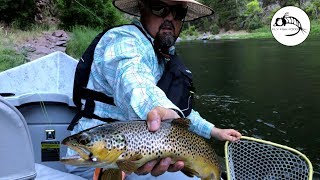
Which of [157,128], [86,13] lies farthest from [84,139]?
[86,13]

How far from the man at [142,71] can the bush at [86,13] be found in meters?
25.3

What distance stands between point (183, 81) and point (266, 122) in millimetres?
8786

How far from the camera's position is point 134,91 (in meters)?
2.30

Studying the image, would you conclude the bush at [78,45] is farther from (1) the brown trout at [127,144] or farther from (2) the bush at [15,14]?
(1) the brown trout at [127,144]

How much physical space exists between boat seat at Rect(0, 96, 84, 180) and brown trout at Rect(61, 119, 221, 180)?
0.26 metres

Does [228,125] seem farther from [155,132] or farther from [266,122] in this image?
[155,132]

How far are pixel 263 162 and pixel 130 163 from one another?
1.81m

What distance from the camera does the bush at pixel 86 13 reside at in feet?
93.6

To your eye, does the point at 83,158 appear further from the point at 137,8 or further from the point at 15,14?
the point at 15,14

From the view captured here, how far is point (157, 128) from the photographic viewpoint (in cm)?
198

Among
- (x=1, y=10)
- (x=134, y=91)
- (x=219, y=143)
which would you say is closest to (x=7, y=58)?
(x=219, y=143)

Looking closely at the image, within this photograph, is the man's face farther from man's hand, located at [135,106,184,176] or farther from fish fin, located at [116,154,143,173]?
fish fin, located at [116,154,143,173]

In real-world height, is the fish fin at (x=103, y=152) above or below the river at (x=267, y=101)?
above

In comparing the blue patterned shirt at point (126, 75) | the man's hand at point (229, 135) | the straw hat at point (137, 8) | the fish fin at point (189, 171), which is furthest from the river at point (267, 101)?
the fish fin at point (189, 171)
